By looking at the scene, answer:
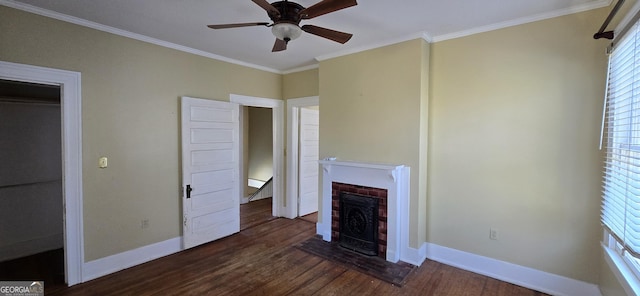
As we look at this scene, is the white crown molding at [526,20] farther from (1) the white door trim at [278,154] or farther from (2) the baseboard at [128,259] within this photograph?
(2) the baseboard at [128,259]

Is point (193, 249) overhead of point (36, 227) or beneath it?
beneath

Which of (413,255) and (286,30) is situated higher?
(286,30)

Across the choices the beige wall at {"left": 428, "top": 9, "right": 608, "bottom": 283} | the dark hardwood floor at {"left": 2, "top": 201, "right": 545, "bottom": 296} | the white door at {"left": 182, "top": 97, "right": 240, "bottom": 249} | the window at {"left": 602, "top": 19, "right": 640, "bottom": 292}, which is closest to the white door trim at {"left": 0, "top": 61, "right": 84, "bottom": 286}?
the dark hardwood floor at {"left": 2, "top": 201, "right": 545, "bottom": 296}

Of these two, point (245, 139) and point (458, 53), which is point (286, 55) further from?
point (245, 139)

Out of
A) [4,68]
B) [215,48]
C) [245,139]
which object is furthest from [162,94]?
[245,139]

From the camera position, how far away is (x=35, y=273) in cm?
288

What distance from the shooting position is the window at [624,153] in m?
1.70

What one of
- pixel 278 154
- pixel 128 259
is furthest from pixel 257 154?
pixel 128 259

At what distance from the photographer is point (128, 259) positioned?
308 cm

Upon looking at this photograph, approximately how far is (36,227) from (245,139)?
369 centimetres

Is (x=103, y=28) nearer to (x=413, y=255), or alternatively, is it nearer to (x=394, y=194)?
(x=394, y=194)

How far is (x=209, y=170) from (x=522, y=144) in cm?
371

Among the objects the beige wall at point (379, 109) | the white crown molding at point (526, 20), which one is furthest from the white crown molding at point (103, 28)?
the white crown molding at point (526, 20)

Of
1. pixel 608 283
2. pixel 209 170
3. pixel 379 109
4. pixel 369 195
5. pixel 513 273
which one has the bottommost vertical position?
pixel 513 273
